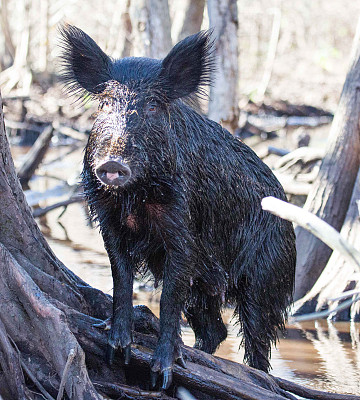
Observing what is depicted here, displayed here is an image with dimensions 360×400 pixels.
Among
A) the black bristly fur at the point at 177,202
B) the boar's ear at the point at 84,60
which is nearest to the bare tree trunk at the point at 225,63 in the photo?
the black bristly fur at the point at 177,202

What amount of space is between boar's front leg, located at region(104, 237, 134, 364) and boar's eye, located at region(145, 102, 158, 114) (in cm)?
80

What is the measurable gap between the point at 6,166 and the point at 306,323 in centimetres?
376

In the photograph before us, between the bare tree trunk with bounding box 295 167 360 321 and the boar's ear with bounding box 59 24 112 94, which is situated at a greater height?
the boar's ear with bounding box 59 24 112 94

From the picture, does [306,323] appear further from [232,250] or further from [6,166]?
[6,166]

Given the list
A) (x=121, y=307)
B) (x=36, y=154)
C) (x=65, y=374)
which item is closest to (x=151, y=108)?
(x=121, y=307)

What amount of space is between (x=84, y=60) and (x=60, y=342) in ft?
5.40

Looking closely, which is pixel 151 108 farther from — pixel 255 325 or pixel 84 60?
pixel 255 325

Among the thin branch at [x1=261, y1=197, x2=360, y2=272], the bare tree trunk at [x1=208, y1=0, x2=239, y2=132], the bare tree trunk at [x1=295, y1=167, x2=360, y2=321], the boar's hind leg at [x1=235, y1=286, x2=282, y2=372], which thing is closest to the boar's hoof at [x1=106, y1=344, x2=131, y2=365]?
the boar's hind leg at [x1=235, y1=286, x2=282, y2=372]

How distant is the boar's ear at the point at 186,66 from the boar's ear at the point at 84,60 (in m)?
0.34

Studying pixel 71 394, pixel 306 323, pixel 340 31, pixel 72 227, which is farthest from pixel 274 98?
pixel 71 394

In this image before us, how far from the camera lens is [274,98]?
25.8m

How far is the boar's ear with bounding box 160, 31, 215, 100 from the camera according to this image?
3.84 meters

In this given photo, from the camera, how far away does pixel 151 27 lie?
389 inches

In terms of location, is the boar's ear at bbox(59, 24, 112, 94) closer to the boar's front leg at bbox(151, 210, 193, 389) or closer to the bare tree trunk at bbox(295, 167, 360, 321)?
the boar's front leg at bbox(151, 210, 193, 389)
